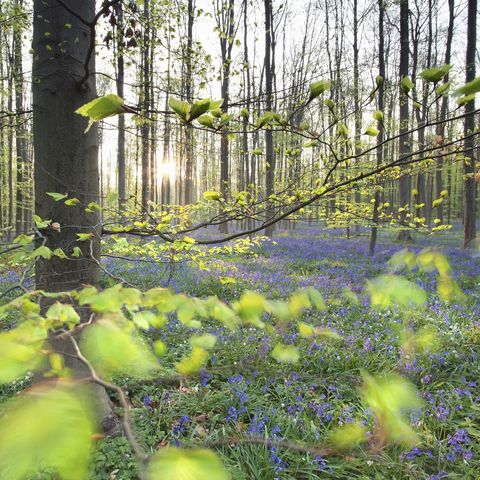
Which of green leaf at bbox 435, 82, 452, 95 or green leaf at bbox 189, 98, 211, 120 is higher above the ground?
green leaf at bbox 435, 82, 452, 95

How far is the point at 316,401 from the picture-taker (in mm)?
3752

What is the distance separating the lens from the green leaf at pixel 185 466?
0.48 metres

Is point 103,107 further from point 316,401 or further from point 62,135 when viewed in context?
point 316,401

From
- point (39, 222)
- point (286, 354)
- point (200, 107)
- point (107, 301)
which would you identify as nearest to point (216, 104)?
point (200, 107)

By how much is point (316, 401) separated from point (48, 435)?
152 inches

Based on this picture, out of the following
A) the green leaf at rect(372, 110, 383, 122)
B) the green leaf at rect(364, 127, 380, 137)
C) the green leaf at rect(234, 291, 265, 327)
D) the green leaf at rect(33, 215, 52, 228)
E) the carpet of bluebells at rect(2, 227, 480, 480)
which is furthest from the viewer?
the carpet of bluebells at rect(2, 227, 480, 480)

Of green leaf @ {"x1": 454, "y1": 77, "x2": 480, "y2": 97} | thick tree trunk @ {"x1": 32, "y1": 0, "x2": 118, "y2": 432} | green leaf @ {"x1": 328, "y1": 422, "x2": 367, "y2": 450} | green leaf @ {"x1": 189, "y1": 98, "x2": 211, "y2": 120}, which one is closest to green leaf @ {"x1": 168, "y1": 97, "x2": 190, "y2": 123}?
green leaf @ {"x1": 189, "y1": 98, "x2": 211, "y2": 120}

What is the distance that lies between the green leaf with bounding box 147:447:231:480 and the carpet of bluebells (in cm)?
73

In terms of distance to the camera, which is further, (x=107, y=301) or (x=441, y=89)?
(x=441, y=89)

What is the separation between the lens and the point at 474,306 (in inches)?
253

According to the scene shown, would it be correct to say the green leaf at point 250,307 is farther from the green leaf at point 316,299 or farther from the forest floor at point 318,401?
the forest floor at point 318,401

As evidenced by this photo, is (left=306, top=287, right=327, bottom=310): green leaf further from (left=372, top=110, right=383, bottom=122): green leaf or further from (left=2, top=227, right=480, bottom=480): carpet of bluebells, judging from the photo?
(left=372, top=110, right=383, bottom=122): green leaf

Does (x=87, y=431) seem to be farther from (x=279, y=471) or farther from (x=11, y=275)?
(x=11, y=275)

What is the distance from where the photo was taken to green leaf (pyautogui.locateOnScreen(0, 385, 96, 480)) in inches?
16.0
